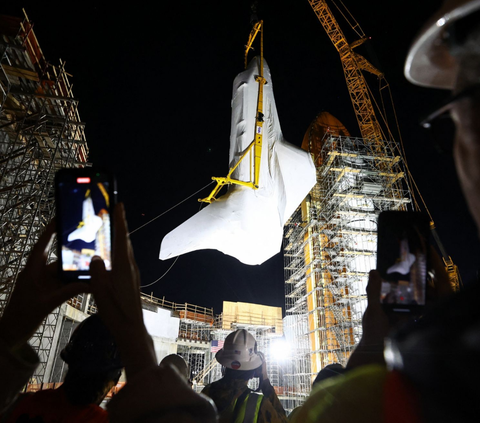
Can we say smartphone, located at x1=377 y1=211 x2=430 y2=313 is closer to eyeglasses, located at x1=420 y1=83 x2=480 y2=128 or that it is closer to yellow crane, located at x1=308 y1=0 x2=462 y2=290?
eyeglasses, located at x1=420 y1=83 x2=480 y2=128

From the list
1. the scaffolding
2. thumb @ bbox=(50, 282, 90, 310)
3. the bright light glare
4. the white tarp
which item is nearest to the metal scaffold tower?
the white tarp

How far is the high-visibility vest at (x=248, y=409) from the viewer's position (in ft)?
7.67

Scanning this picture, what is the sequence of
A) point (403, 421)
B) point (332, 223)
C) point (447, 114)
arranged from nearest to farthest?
point (403, 421) < point (447, 114) < point (332, 223)

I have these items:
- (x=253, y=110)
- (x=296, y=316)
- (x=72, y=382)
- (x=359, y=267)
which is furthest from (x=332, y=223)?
(x=72, y=382)

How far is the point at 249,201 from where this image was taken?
9367mm

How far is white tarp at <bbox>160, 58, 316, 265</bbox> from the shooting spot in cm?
942

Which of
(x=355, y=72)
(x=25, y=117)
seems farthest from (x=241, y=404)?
(x=355, y=72)

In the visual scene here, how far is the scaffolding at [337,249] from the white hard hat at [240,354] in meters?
15.4

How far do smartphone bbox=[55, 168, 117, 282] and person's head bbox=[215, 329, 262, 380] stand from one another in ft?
7.22

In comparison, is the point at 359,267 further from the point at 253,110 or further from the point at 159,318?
the point at 159,318

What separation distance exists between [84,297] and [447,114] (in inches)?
849

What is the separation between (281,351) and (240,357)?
23027 mm

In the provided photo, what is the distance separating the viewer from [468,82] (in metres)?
0.57

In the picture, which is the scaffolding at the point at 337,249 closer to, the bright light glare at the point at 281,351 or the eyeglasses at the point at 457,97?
the bright light glare at the point at 281,351
